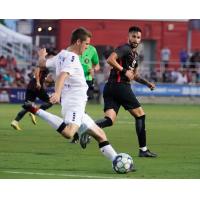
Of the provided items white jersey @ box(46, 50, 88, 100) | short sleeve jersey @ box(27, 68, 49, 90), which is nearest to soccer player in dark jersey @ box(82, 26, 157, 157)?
white jersey @ box(46, 50, 88, 100)

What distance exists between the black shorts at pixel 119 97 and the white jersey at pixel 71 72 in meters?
2.51

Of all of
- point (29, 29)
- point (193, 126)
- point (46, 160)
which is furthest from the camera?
point (29, 29)

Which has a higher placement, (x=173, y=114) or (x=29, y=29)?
(x=29, y=29)

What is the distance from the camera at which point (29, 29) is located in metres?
49.4

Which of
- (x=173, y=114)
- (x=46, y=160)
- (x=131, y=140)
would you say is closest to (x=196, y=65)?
(x=173, y=114)

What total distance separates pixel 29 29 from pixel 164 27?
864cm

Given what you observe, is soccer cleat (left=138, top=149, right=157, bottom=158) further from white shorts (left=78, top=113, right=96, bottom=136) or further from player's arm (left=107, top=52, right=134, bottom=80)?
white shorts (left=78, top=113, right=96, bottom=136)

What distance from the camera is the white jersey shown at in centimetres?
1368

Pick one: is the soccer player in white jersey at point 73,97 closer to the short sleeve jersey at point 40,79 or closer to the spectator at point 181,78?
the short sleeve jersey at point 40,79

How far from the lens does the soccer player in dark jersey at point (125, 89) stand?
53.1 ft

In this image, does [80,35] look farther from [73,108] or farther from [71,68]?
[73,108]

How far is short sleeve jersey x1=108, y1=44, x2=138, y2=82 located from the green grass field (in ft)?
4.60

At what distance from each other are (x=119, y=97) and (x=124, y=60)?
667 mm

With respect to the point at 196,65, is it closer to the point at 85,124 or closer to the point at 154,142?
the point at 154,142
